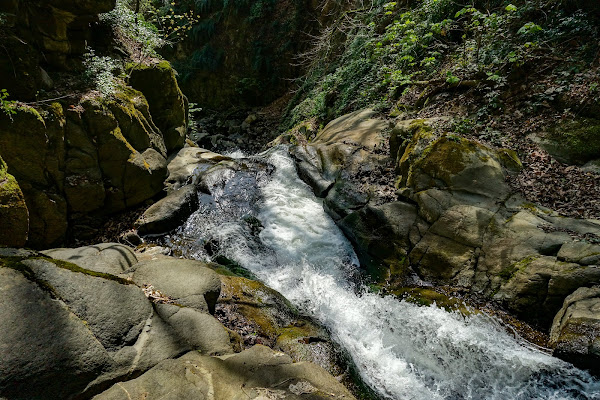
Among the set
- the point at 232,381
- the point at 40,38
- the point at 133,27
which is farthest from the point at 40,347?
the point at 133,27

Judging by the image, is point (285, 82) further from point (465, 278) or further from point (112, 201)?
point (465, 278)

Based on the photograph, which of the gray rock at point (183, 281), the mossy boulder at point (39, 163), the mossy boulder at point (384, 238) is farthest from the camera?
the mossy boulder at point (384, 238)

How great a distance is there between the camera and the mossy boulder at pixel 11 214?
4340 millimetres

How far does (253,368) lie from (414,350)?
8.57 feet

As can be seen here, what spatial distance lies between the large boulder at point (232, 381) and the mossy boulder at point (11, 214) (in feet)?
12.1

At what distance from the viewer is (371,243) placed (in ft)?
20.0

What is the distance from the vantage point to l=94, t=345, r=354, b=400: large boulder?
88.5 inches

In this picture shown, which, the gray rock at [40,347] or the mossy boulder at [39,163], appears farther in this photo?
the mossy boulder at [39,163]

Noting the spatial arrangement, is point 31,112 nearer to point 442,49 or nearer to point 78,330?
point 78,330

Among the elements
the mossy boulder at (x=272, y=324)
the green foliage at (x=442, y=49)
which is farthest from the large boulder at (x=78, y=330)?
the green foliage at (x=442, y=49)

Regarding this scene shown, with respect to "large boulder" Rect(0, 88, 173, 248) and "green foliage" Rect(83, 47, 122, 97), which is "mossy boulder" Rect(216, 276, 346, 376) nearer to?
"large boulder" Rect(0, 88, 173, 248)

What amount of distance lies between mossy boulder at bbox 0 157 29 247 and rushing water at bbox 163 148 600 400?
2.70 m

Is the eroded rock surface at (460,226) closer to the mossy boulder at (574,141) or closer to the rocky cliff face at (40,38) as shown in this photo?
the mossy boulder at (574,141)

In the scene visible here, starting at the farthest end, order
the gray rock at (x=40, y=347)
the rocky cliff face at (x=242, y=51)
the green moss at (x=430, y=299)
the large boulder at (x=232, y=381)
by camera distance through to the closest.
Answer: the rocky cliff face at (x=242, y=51) → the green moss at (x=430, y=299) → the large boulder at (x=232, y=381) → the gray rock at (x=40, y=347)
